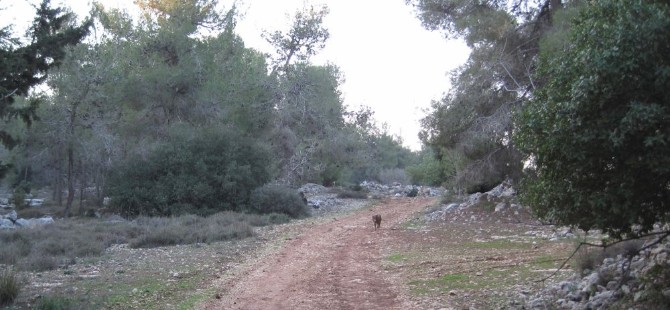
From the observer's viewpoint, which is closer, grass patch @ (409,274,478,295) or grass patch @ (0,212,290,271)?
grass patch @ (409,274,478,295)

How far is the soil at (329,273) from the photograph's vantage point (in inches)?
403

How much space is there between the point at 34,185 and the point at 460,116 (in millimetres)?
62927

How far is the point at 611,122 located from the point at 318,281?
758 cm

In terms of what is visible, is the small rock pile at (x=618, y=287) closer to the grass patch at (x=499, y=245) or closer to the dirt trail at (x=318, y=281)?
the dirt trail at (x=318, y=281)

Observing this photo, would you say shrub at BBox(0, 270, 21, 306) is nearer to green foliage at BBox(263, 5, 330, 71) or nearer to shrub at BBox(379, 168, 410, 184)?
green foliage at BBox(263, 5, 330, 71)

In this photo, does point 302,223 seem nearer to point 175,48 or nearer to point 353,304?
point 175,48

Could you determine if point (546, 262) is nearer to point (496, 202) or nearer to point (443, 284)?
point (443, 284)

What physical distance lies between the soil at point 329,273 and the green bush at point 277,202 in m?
10.7

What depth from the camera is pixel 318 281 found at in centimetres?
1221

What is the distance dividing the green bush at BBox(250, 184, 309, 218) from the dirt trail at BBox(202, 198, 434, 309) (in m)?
11.8

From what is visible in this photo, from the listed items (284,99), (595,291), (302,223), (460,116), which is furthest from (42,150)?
(595,291)

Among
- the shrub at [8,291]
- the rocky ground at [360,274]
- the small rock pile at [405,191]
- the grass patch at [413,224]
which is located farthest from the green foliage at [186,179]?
the small rock pile at [405,191]

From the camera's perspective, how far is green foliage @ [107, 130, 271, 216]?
1258 inches

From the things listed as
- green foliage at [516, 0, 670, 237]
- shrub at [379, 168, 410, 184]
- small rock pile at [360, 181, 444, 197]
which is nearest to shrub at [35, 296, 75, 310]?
green foliage at [516, 0, 670, 237]
